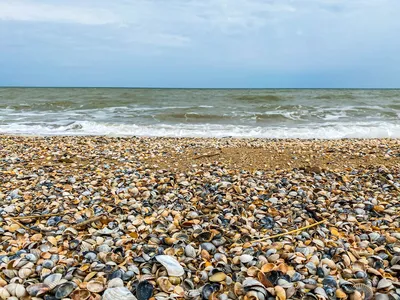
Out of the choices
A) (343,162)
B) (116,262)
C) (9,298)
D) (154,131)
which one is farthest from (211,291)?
(154,131)

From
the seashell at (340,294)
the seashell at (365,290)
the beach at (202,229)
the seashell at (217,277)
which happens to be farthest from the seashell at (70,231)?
the seashell at (365,290)

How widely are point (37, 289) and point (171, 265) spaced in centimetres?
94

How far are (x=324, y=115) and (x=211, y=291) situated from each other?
16.5m

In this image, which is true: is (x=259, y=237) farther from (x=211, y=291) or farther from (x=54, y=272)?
(x=54, y=272)

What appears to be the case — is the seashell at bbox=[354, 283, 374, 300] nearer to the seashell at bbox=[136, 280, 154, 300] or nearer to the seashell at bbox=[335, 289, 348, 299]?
the seashell at bbox=[335, 289, 348, 299]

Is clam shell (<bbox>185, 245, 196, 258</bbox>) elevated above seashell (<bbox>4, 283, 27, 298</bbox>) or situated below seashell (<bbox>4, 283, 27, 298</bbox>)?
above

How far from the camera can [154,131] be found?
12.3 metres

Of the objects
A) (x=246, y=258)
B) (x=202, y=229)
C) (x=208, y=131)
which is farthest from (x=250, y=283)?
(x=208, y=131)

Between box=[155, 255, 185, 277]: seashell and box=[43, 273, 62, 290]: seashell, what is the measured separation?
0.72 metres

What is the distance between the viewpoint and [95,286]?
2.29m

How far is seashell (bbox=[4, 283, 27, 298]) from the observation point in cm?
221

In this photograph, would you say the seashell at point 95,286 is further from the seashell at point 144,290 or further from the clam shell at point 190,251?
the clam shell at point 190,251

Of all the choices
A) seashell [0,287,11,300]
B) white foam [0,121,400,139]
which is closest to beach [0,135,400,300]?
seashell [0,287,11,300]

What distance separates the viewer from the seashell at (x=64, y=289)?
7.26 ft
